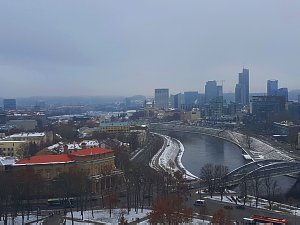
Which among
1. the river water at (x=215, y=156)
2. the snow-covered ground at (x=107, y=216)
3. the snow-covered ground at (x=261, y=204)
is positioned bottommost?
the river water at (x=215, y=156)

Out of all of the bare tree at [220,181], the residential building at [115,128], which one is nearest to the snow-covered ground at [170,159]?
the bare tree at [220,181]

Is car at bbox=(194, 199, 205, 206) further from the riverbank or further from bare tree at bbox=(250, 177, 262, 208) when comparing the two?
the riverbank

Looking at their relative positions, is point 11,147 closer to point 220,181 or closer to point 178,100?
point 220,181

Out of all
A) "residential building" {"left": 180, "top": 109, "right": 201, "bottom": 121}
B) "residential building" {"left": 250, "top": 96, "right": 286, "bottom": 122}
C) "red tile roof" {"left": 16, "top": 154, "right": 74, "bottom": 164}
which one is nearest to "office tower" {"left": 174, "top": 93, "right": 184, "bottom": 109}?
"residential building" {"left": 180, "top": 109, "right": 201, "bottom": 121}

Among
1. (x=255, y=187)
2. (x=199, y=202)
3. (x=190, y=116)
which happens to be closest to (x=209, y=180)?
(x=255, y=187)

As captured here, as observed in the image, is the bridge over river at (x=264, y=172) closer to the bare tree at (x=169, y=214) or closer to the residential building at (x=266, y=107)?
the bare tree at (x=169, y=214)
